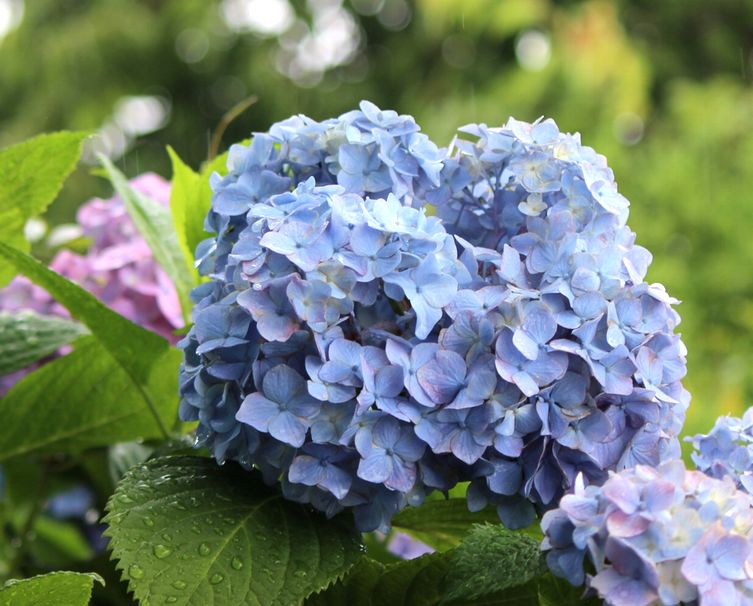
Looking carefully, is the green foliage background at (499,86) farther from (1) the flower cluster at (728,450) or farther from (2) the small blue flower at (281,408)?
(2) the small blue flower at (281,408)

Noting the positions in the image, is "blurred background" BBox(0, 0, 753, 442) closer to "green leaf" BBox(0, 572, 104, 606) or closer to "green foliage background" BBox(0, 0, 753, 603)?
"green foliage background" BBox(0, 0, 753, 603)

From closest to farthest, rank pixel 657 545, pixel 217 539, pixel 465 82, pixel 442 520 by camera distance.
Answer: pixel 657 545
pixel 217 539
pixel 442 520
pixel 465 82

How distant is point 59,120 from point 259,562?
6.78m

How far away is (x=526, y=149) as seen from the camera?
1.88 feet

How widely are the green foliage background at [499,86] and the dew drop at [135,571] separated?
3.26 m

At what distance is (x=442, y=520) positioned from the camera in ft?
2.09

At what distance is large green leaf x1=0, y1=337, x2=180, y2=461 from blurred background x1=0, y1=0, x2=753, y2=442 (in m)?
3.46

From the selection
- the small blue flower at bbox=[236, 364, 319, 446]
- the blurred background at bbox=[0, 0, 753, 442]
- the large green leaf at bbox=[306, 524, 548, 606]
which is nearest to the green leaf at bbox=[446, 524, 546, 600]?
the large green leaf at bbox=[306, 524, 548, 606]

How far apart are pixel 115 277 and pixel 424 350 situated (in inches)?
18.9

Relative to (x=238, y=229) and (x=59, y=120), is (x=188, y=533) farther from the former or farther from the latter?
(x=59, y=120)

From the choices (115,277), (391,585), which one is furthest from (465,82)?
(391,585)

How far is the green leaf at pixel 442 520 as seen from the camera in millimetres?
619

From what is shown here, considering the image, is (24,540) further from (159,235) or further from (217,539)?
(217,539)

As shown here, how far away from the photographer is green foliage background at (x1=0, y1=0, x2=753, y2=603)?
4988 millimetres
